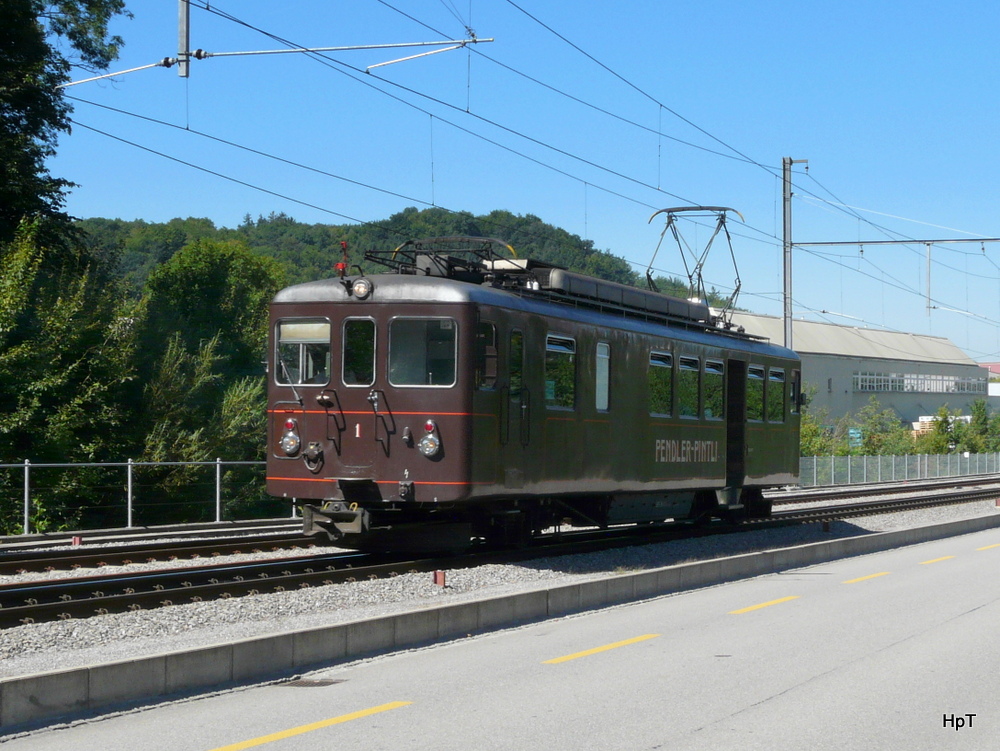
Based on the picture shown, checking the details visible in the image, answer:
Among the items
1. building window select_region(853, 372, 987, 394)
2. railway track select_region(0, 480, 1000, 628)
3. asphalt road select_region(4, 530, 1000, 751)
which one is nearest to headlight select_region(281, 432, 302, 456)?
railway track select_region(0, 480, 1000, 628)

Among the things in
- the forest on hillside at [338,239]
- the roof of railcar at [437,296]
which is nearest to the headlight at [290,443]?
the roof of railcar at [437,296]

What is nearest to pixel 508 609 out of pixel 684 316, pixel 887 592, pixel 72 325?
pixel 887 592

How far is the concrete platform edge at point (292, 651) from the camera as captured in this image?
733 centimetres

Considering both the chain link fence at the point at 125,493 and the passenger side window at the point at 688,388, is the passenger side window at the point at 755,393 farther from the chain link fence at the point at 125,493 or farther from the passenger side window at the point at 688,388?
the chain link fence at the point at 125,493

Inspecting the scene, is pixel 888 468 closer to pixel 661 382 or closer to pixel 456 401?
pixel 661 382

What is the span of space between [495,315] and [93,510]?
14.0 m

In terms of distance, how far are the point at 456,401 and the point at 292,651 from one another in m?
5.57

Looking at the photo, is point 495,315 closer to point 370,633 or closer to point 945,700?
point 370,633

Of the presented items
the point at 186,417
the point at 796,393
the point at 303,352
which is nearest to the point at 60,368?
the point at 186,417

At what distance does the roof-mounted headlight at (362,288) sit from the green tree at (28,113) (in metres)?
17.4

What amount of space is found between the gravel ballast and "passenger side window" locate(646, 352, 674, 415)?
2052 mm

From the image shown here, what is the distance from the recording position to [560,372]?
15.8m

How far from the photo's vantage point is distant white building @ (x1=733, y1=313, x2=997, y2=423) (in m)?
94.1

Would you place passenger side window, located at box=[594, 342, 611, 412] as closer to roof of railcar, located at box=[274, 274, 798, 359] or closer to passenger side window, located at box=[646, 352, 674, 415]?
roof of railcar, located at box=[274, 274, 798, 359]
